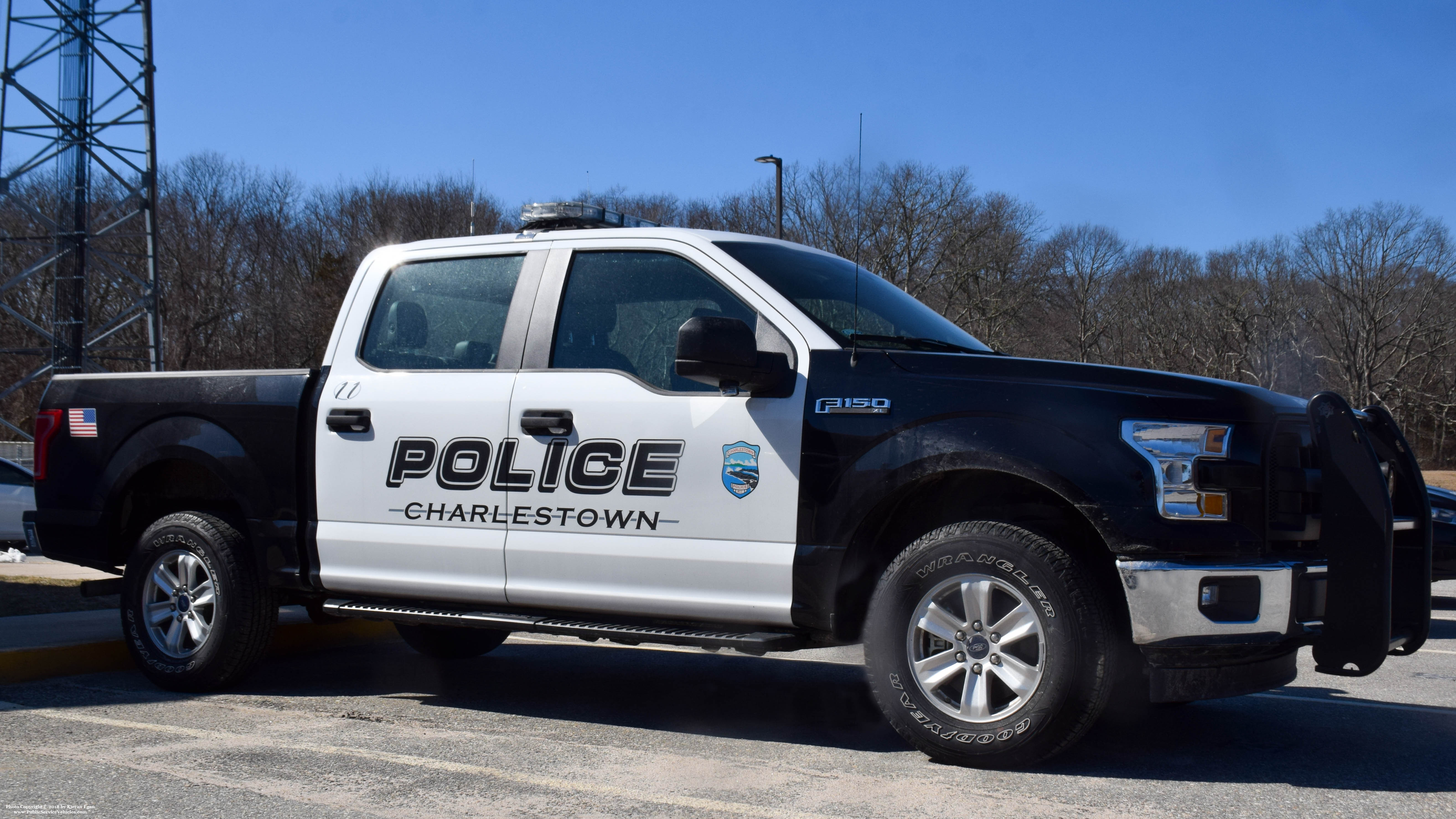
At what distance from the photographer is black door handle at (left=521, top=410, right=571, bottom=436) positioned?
5.05m

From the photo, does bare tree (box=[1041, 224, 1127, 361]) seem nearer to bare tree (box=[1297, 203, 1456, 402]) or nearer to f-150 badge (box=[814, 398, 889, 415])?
bare tree (box=[1297, 203, 1456, 402])

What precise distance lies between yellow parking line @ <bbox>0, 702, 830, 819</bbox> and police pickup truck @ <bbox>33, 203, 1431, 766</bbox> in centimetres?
62

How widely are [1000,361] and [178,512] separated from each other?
4.19 m

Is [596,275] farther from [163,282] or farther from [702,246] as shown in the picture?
[163,282]

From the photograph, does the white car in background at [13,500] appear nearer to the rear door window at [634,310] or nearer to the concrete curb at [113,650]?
the concrete curb at [113,650]

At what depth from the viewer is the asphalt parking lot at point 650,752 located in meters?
3.92

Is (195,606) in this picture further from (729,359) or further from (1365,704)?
(1365,704)

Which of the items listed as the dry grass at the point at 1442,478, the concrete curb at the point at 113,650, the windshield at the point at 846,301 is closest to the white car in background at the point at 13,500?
the concrete curb at the point at 113,650

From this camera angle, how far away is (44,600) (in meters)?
8.83

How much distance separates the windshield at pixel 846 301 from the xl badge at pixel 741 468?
0.55 meters

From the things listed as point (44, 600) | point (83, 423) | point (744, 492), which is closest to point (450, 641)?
point (83, 423)

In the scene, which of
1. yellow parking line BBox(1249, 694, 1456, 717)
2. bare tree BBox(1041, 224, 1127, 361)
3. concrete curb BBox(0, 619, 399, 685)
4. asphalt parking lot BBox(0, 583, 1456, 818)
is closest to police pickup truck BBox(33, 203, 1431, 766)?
asphalt parking lot BBox(0, 583, 1456, 818)

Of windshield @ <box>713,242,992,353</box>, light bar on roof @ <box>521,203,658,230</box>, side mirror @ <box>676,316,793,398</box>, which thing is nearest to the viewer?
side mirror @ <box>676,316,793,398</box>

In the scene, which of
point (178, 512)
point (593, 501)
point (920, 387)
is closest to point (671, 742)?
point (593, 501)
